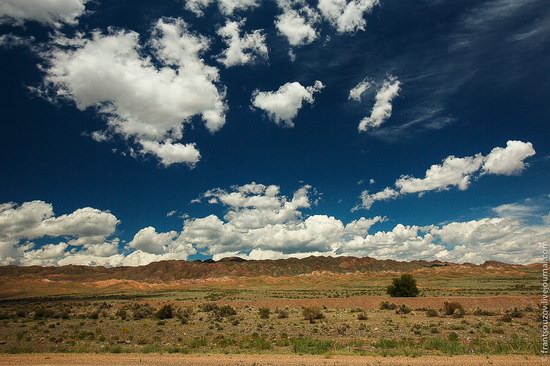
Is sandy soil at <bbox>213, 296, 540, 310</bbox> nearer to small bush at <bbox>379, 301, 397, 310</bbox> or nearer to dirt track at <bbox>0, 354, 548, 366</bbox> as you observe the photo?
small bush at <bbox>379, 301, 397, 310</bbox>

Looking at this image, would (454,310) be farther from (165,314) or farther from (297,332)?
(165,314)

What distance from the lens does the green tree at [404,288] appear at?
5981 centimetres

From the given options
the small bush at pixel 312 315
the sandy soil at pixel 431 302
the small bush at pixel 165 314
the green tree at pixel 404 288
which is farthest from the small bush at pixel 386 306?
the small bush at pixel 165 314

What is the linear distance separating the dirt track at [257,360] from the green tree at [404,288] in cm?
4257

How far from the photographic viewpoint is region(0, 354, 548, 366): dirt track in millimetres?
17594

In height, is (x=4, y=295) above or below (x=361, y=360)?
below

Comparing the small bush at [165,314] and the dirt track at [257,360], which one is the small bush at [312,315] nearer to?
the small bush at [165,314]

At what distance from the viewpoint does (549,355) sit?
62.4 feet

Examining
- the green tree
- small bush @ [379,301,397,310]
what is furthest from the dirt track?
the green tree

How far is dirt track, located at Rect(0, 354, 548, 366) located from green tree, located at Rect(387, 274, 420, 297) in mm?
42568

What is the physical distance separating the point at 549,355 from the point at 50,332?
3291 cm

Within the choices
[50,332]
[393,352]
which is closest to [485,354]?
[393,352]

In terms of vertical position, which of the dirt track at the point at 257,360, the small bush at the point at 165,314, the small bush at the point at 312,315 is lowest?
the small bush at the point at 165,314

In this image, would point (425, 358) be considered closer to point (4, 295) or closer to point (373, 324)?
point (373, 324)
